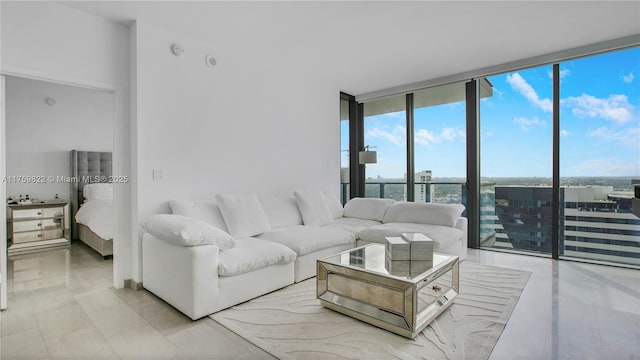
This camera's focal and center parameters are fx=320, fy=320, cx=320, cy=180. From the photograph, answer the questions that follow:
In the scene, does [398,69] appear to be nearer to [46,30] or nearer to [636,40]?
[636,40]

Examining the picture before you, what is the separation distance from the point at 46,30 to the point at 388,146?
4.73 metres

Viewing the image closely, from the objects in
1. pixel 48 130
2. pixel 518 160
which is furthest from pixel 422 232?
pixel 48 130

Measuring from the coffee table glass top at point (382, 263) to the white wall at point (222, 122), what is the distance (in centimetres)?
183

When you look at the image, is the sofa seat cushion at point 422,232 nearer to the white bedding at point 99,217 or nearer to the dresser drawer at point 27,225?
the white bedding at point 99,217

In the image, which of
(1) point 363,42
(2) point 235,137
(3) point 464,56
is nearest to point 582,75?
(3) point 464,56

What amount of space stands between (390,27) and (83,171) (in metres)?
5.28

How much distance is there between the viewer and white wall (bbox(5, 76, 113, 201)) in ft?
15.6

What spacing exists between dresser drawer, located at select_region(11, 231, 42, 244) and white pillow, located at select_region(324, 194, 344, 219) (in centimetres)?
430

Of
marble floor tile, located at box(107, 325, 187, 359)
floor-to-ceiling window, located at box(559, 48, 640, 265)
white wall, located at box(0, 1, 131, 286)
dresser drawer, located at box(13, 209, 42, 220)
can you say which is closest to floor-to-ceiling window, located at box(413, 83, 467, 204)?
floor-to-ceiling window, located at box(559, 48, 640, 265)

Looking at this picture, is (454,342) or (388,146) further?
(388,146)

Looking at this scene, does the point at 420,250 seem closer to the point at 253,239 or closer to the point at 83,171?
the point at 253,239

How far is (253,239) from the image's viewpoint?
323cm

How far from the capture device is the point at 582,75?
3.97 metres

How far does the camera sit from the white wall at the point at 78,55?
2.57 meters
